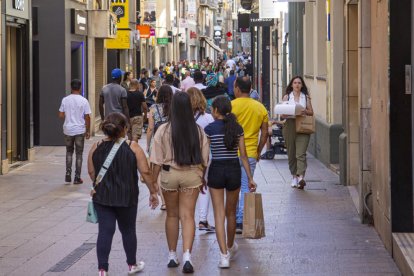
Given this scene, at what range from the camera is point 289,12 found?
98.7ft

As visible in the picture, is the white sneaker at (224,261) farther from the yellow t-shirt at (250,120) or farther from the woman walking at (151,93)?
the woman walking at (151,93)

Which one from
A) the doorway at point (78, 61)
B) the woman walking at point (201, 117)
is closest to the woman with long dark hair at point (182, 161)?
the woman walking at point (201, 117)

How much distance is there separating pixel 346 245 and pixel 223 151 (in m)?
1.85

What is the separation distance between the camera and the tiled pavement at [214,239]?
10039 mm

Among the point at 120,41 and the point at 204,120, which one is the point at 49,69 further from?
the point at 204,120

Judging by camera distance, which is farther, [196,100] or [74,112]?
[74,112]

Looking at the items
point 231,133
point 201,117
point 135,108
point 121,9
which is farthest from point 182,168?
point 121,9

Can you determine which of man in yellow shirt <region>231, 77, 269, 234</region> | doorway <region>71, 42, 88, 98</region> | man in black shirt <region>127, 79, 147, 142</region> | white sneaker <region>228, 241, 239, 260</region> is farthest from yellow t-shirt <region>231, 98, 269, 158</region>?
doorway <region>71, 42, 88, 98</region>

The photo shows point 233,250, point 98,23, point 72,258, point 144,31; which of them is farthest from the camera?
point 144,31

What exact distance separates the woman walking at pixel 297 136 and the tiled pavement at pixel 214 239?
10.4 inches

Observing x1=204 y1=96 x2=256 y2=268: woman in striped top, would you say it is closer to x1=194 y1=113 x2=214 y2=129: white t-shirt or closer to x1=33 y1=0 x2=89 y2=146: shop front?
x1=194 y1=113 x2=214 y2=129: white t-shirt

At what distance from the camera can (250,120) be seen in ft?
38.7

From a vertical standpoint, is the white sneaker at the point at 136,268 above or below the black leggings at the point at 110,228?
below

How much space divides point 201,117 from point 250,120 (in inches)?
24.1
